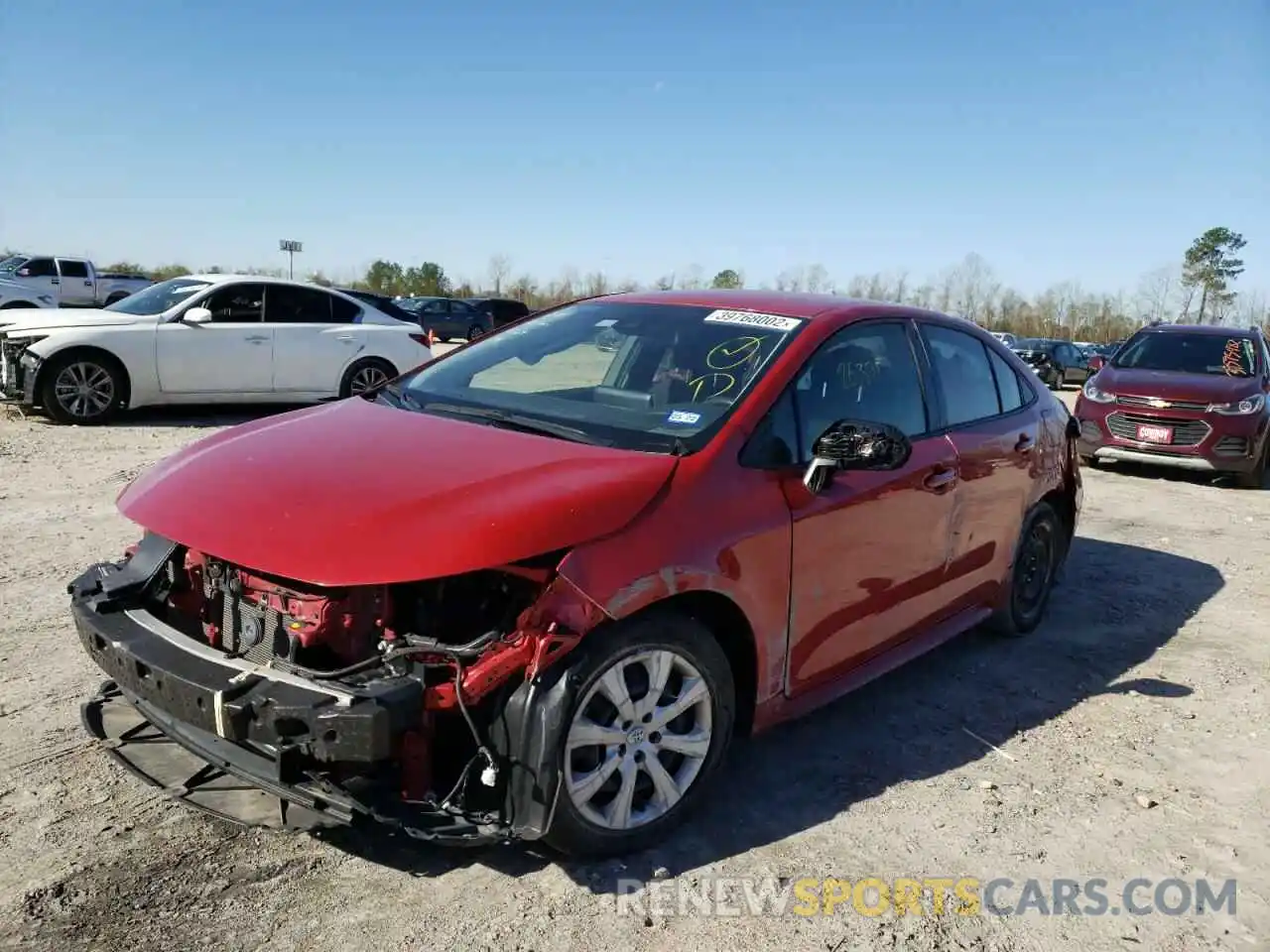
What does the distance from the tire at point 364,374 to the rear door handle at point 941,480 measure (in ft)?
27.6

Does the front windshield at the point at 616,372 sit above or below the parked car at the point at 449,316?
above

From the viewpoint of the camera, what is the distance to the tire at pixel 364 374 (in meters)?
11.4

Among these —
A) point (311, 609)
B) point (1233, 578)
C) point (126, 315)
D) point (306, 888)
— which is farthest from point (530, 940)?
point (126, 315)

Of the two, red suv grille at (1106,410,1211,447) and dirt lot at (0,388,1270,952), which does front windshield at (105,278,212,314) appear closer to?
dirt lot at (0,388,1270,952)

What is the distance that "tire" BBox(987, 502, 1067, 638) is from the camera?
4883 mm

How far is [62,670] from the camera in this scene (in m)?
3.99

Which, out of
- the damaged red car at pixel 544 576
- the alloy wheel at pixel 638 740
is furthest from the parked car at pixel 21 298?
the alloy wheel at pixel 638 740

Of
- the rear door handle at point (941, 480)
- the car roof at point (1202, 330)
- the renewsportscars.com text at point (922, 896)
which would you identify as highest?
the car roof at point (1202, 330)

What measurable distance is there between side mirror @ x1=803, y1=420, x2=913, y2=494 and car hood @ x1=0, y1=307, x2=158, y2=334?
29.0ft

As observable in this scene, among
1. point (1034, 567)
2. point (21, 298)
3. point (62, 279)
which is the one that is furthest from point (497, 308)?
point (1034, 567)

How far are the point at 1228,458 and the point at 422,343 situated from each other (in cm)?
892

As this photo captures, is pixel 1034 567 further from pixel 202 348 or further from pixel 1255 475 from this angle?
pixel 202 348

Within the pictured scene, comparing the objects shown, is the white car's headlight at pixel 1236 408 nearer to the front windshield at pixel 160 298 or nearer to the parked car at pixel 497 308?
the front windshield at pixel 160 298

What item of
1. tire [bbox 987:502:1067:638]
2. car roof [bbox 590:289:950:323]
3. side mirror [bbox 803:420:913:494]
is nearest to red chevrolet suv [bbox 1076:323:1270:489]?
tire [bbox 987:502:1067:638]
